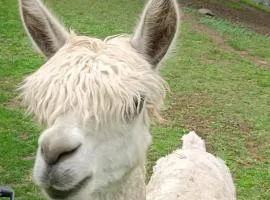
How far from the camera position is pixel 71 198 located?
2428 mm

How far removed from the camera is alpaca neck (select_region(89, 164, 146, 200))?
2659 millimetres

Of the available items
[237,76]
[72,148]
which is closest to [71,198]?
[72,148]

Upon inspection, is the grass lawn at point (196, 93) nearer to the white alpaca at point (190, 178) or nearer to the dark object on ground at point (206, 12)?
the white alpaca at point (190, 178)

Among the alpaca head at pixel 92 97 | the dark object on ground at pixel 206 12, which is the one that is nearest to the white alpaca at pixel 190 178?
the alpaca head at pixel 92 97

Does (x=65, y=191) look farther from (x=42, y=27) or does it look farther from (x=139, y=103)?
(x=42, y=27)

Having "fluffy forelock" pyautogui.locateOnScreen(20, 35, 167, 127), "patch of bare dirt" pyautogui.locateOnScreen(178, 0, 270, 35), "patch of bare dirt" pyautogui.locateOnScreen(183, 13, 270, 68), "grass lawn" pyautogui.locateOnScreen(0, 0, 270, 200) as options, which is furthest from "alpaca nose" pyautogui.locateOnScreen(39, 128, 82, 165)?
"patch of bare dirt" pyautogui.locateOnScreen(178, 0, 270, 35)

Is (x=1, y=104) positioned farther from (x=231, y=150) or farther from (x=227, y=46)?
(x=227, y=46)

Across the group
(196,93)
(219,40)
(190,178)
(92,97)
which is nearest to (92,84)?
(92,97)

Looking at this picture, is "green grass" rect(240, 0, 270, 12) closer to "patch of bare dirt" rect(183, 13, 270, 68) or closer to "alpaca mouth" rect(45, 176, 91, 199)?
"patch of bare dirt" rect(183, 13, 270, 68)

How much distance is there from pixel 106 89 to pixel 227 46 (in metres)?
12.7

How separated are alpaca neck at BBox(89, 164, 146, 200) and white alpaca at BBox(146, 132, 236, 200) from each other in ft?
3.44

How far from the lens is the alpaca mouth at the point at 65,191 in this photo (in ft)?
7.80

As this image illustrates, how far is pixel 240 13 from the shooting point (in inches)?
802

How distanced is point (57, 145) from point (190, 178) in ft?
6.91
